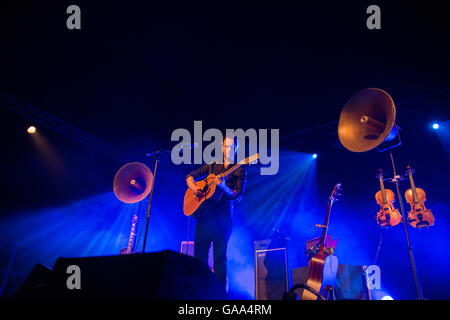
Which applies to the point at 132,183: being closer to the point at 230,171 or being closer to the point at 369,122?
the point at 230,171

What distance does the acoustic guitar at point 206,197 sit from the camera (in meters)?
3.68

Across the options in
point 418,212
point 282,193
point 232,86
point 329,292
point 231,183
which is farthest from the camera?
point 282,193

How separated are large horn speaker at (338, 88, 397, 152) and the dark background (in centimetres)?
140

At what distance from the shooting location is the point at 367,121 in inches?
138

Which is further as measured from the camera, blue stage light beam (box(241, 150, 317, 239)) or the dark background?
blue stage light beam (box(241, 150, 317, 239))

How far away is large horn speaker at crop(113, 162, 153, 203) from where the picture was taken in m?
5.05

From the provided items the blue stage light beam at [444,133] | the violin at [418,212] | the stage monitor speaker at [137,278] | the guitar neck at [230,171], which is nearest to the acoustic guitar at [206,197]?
the guitar neck at [230,171]

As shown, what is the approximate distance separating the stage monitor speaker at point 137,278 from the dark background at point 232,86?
11.7 feet

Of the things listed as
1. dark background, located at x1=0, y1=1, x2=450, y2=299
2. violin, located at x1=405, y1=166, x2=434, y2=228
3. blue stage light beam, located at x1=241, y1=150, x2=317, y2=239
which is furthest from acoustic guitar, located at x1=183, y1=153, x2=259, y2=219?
blue stage light beam, located at x1=241, y1=150, x2=317, y2=239

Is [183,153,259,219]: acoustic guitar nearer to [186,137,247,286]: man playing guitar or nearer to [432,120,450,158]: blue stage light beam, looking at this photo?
[186,137,247,286]: man playing guitar

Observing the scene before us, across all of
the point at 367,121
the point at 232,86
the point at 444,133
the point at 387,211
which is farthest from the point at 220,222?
the point at 444,133

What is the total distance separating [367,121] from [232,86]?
2781 mm
